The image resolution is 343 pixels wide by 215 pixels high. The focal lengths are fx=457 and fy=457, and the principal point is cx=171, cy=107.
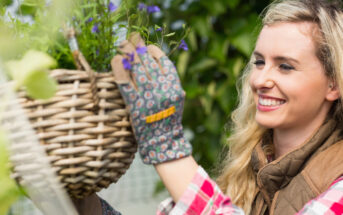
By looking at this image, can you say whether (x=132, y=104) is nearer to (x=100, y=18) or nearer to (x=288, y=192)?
(x=100, y=18)

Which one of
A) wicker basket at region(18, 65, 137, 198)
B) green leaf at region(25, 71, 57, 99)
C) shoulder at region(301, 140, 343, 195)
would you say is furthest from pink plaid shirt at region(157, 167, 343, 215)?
green leaf at region(25, 71, 57, 99)

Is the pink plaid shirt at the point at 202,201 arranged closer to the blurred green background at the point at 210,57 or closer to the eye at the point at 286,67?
the eye at the point at 286,67

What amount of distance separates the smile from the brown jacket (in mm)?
124

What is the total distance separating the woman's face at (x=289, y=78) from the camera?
1106 mm

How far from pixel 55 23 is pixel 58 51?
6cm

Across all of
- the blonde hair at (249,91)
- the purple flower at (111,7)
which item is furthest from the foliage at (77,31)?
the blonde hair at (249,91)

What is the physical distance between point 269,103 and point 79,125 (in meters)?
0.60

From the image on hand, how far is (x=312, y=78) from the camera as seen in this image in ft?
3.69

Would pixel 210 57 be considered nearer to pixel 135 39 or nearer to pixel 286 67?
pixel 286 67

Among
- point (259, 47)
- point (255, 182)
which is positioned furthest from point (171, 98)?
point (255, 182)

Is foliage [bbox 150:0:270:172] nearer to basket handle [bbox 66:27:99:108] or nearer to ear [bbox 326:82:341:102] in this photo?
ear [bbox 326:82:341:102]

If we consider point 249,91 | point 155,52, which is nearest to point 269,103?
point 249,91

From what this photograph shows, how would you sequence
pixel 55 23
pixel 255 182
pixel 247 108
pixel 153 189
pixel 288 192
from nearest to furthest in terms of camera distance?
pixel 55 23, pixel 288 192, pixel 255 182, pixel 247 108, pixel 153 189

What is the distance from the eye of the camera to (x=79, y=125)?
0.66 metres
